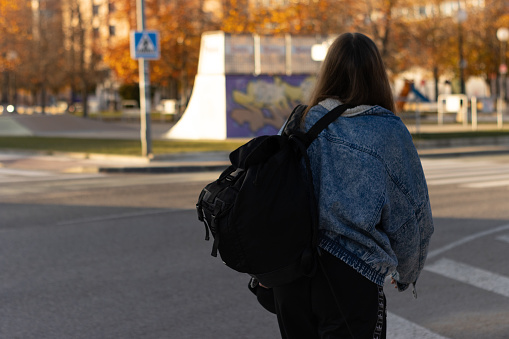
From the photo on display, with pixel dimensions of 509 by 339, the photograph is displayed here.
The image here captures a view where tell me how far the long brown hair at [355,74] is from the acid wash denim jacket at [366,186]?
0.06m

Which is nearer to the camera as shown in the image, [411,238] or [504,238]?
[411,238]

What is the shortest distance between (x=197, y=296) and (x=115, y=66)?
40797 mm

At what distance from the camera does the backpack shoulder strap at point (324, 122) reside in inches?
103

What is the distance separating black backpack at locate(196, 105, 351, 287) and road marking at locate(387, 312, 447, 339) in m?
2.50

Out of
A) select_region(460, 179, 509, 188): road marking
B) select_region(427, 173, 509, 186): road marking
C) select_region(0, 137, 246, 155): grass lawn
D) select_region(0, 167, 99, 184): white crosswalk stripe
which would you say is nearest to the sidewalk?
select_region(0, 167, 99, 184): white crosswalk stripe

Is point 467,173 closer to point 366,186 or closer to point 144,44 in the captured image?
point 144,44

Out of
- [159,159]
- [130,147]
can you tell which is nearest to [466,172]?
[159,159]

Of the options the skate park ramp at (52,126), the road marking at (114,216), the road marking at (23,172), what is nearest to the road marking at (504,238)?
the road marking at (114,216)

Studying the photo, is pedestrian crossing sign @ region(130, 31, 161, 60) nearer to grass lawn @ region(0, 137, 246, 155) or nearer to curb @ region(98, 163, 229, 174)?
grass lawn @ region(0, 137, 246, 155)

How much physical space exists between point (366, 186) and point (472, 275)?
168 inches

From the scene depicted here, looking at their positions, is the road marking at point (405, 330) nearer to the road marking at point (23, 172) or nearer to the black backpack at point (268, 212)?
the black backpack at point (268, 212)

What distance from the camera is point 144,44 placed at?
60.9ft

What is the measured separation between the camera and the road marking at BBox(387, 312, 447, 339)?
4809 mm

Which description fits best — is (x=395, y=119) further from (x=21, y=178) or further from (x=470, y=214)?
(x=21, y=178)
